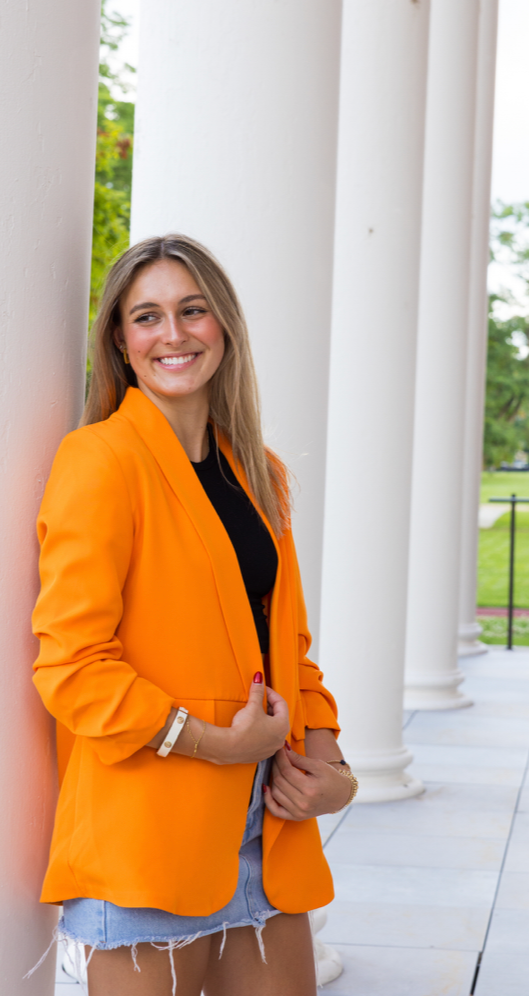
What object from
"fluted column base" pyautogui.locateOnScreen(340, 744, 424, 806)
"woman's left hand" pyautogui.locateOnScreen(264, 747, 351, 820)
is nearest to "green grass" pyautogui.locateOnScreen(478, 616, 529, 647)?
"fluted column base" pyautogui.locateOnScreen(340, 744, 424, 806)

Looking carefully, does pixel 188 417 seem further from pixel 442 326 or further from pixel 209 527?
pixel 442 326

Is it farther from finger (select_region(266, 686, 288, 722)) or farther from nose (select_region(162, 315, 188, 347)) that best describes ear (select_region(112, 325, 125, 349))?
finger (select_region(266, 686, 288, 722))

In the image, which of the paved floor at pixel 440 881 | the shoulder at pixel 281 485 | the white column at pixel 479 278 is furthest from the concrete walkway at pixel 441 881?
the white column at pixel 479 278

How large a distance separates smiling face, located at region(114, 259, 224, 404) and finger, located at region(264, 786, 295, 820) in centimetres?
175

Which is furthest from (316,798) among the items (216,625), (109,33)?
(109,33)

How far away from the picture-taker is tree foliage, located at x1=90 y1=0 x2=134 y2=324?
A: 28.0 m

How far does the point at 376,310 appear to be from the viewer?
12164 mm

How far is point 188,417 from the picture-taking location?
4.68m

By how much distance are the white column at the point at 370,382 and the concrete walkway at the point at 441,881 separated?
109 centimetres

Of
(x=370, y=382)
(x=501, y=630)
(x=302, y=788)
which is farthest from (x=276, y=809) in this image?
(x=501, y=630)

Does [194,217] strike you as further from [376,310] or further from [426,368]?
[426,368]

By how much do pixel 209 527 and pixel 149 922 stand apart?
1488mm

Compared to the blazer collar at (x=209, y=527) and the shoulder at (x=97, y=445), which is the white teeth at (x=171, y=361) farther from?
the shoulder at (x=97, y=445)

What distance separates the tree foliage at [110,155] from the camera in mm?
28016
